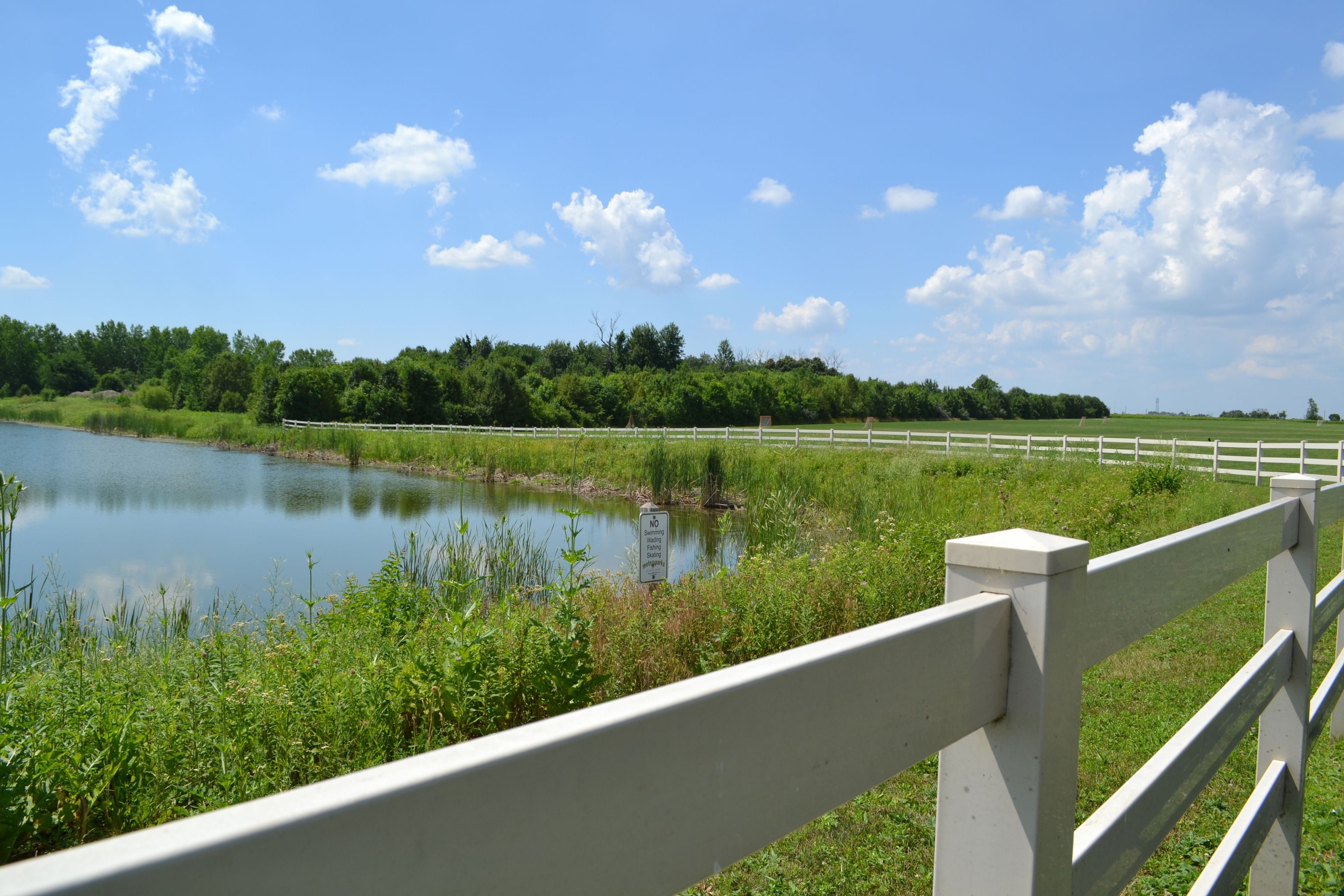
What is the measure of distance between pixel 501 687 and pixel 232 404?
252 ft

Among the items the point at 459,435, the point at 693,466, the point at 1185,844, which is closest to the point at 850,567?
the point at 1185,844

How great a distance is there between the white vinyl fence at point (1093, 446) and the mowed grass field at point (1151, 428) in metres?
1.55

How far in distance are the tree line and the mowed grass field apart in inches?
221

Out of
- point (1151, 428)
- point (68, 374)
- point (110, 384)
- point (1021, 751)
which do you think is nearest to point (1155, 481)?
point (1021, 751)

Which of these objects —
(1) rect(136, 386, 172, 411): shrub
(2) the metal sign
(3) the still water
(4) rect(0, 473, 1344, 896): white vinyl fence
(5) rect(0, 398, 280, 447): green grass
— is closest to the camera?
(4) rect(0, 473, 1344, 896): white vinyl fence

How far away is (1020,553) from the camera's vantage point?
1094mm

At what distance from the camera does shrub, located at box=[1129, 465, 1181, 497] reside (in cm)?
1619

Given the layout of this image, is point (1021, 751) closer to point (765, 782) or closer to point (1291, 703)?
point (765, 782)

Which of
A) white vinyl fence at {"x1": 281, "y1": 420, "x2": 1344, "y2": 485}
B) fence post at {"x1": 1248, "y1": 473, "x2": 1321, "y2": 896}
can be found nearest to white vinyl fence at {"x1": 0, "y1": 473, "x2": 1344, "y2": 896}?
fence post at {"x1": 1248, "y1": 473, "x2": 1321, "y2": 896}

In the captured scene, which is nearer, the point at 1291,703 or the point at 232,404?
the point at 1291,703

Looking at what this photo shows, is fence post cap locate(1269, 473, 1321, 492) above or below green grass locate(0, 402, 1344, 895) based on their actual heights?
above

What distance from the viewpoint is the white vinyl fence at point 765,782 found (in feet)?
1.72

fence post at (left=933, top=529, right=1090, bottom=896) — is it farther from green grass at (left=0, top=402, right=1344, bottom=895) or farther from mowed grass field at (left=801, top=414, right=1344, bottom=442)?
mowed grass field at (left=801, top=414, right=1344, bottom=442)

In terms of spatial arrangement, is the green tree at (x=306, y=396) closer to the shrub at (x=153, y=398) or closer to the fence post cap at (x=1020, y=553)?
the shrub at (x=153, y=398)
